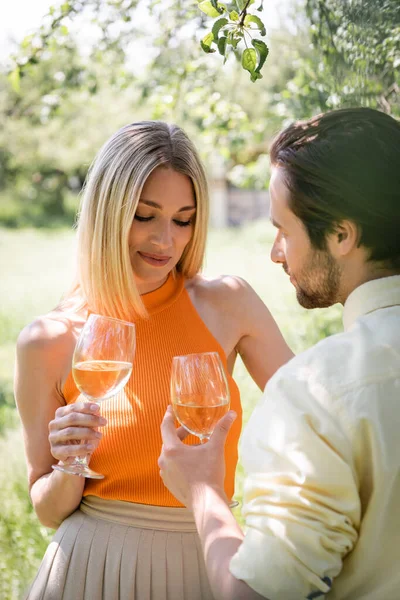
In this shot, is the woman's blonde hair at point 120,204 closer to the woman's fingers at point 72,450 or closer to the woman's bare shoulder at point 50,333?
the woman's bare shoulder at point 50,333

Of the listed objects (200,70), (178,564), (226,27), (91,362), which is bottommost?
(178,564)

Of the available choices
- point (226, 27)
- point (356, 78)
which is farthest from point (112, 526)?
point (356, 78)

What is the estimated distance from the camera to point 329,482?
1307 millimetres

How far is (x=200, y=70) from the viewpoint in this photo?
6.62 m

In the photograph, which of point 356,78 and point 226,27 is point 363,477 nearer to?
point 226,27

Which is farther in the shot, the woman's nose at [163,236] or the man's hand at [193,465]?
the woman's nose at [163,236]

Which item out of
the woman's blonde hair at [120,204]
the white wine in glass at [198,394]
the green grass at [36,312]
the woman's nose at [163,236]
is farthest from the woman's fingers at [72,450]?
the green grass at [36,312]

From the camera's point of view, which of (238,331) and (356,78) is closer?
(238,331)

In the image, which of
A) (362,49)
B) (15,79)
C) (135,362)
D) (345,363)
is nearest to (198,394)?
(345,363)

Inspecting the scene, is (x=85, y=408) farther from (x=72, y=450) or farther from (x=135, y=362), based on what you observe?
(x=135, y=362)

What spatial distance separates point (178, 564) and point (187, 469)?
82 centimetres

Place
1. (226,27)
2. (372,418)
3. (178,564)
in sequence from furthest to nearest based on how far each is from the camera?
(178,564) < (226,27) < (372,418)

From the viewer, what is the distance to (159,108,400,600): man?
131 centimetres

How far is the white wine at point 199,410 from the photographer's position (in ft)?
6.16
